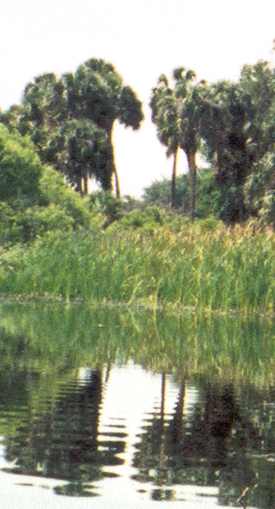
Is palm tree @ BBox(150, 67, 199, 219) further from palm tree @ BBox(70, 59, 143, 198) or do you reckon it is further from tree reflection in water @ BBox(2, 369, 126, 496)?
A: tree reflection in water @ BBox(2, 369, 126, 496)

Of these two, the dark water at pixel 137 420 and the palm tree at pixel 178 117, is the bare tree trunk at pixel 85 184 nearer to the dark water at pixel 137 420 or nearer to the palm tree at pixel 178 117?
the palm tree at pixel 178 117

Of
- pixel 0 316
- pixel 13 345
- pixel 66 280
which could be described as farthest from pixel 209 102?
pixel 13 345

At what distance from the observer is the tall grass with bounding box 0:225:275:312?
31391 mm

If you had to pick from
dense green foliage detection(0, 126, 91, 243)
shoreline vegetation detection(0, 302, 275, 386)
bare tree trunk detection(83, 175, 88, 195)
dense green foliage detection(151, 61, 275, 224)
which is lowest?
shoreline vegetation detection(0, 302, 275, 386)

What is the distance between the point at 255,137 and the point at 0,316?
51.9m

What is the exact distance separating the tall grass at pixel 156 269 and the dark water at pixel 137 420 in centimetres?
858

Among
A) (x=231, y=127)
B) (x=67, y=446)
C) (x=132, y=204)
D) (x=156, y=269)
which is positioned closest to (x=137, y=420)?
(x=67, y=446)

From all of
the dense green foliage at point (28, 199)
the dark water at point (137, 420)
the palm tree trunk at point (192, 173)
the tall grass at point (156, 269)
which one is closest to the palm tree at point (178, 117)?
the palm tree trunk at point (192, 173)

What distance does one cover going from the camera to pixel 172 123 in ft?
283

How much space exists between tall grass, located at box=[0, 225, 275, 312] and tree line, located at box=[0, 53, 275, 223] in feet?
115

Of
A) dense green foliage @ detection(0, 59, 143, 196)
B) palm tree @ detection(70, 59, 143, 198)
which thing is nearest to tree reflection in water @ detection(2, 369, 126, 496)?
dense green foliage @ detection(0, 59, 143, 196)

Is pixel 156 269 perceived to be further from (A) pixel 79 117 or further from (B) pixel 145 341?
(A) pixel 79 117

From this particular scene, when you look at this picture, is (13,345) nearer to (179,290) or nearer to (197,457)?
(197,457)

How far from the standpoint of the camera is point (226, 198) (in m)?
80.4
